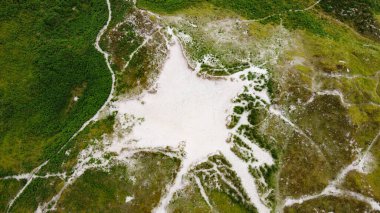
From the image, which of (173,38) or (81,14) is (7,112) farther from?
(173,38)

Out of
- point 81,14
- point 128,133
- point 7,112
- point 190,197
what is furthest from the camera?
point 81,14

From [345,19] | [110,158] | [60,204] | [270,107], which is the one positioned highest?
[345,19]

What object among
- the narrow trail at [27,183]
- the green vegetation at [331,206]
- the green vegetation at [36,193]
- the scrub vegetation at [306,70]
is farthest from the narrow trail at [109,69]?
the green vegetation at [331,206]

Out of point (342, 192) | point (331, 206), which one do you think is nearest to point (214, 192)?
point (331, 206)

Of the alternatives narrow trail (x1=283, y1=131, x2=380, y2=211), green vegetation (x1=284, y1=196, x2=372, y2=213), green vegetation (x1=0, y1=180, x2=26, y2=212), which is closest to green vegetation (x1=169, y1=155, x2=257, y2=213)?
green vegetation (x1=284, y1=196, x2=372, y2=213)

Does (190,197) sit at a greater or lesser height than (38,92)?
lesser

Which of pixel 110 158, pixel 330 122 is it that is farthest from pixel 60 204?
pixel 330 122

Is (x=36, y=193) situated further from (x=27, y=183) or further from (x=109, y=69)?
(x=109, y=69)

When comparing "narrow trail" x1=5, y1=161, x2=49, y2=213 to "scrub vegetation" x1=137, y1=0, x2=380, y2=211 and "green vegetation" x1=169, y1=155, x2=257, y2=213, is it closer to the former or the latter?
"green vegetation" x1=169, y1=155, x2=257, y2=213
